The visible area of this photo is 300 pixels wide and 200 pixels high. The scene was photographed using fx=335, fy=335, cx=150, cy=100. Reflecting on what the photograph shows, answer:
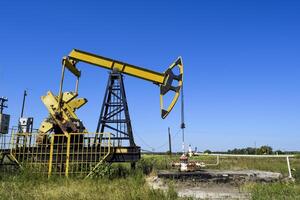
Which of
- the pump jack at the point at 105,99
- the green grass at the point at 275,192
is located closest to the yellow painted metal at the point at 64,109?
the pump jack at the point at 105,99

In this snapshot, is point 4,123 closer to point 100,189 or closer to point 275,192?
point 100,189

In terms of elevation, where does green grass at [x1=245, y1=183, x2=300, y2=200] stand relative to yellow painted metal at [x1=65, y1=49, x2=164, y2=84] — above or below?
below

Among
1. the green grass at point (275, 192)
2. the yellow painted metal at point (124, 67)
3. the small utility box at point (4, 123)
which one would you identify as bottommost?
the green grass at point (275, 192)

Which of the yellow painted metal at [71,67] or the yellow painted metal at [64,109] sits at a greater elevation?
the yellow painted metal at [71,67]

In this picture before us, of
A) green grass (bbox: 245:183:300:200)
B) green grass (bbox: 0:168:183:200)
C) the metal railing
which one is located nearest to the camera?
green grass (bbox: 245:183:300:200)

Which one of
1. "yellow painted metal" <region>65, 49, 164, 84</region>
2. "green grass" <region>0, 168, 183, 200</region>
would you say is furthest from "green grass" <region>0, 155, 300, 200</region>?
"yellow painted metal" <region>65, 49, 164, 84</region>

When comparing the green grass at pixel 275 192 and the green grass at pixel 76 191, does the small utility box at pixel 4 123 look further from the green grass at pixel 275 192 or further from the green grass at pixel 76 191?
the green grass at pixel 275 192

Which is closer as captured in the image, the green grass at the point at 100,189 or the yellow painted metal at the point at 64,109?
the green grass at the point at 100,189

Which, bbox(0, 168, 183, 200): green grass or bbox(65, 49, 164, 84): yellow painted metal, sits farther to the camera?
bbox(65, 49, 164, 84): yellow painted metal

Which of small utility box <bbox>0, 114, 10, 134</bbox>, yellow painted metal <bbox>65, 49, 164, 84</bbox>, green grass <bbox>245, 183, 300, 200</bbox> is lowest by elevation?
green grass <bbox>245, 183, 300, 200</bbox>

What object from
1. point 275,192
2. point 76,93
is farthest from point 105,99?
point 275,192

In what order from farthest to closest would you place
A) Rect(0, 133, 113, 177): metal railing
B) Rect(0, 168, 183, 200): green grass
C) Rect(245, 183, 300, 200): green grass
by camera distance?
1. Rect(0, 133, 113, 177): metal railing
2. Rect(0, 168, 183, 200): green grass
3. Rect(245, 183, 300, 200): green grass

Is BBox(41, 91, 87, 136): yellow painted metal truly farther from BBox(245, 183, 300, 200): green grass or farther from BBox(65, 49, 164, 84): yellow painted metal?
BBox(245, 183, 300, 200): green grass

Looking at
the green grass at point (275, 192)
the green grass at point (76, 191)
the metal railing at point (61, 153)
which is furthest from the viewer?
the metal railing at point (61, 153)
